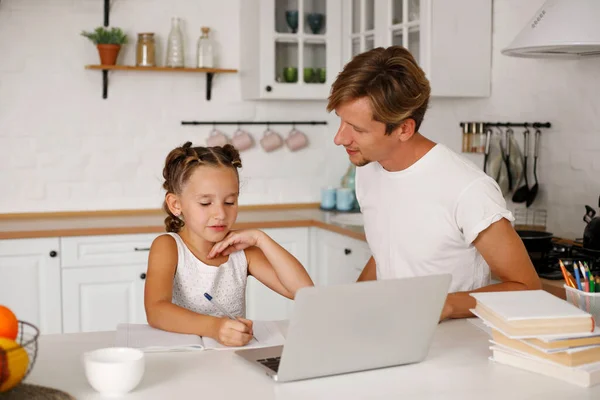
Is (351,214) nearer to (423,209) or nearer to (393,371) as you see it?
(423,209)

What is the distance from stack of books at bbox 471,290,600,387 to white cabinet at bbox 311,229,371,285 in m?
1.90

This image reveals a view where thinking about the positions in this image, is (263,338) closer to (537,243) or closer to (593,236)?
(537,243)

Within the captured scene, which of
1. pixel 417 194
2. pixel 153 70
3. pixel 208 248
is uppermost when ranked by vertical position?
pixel 153 70

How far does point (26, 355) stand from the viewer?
128 centimetres

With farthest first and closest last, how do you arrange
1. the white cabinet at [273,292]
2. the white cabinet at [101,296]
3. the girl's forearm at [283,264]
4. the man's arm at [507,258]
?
the white cabinet at [273,292]
the white cabinet at [101,296]
the girl's forearm at [283,264]
the man's arm at [507,258]

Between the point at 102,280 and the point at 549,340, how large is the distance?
2588 millimetres

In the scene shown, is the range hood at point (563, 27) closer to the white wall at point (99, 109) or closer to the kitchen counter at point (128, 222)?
the kitchen counter at point (128, 222)

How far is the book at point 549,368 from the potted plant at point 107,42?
288 cm

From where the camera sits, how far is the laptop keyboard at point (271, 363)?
1553 mm

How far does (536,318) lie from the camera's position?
1565mm

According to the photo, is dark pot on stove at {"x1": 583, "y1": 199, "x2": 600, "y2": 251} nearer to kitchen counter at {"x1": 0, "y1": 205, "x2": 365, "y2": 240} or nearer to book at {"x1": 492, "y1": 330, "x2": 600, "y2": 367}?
kitchen counter at {"x1": 0, "y1": 205, "x2": 365, "y2": 240}

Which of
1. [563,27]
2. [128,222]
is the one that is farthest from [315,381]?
[128,222]

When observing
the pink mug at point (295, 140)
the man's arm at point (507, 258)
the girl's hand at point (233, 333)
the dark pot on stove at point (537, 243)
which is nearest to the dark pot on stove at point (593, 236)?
the dark pot on stove at point (537, 243)

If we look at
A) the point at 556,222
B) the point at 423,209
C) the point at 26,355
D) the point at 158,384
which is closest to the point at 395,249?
the point at 423,209
